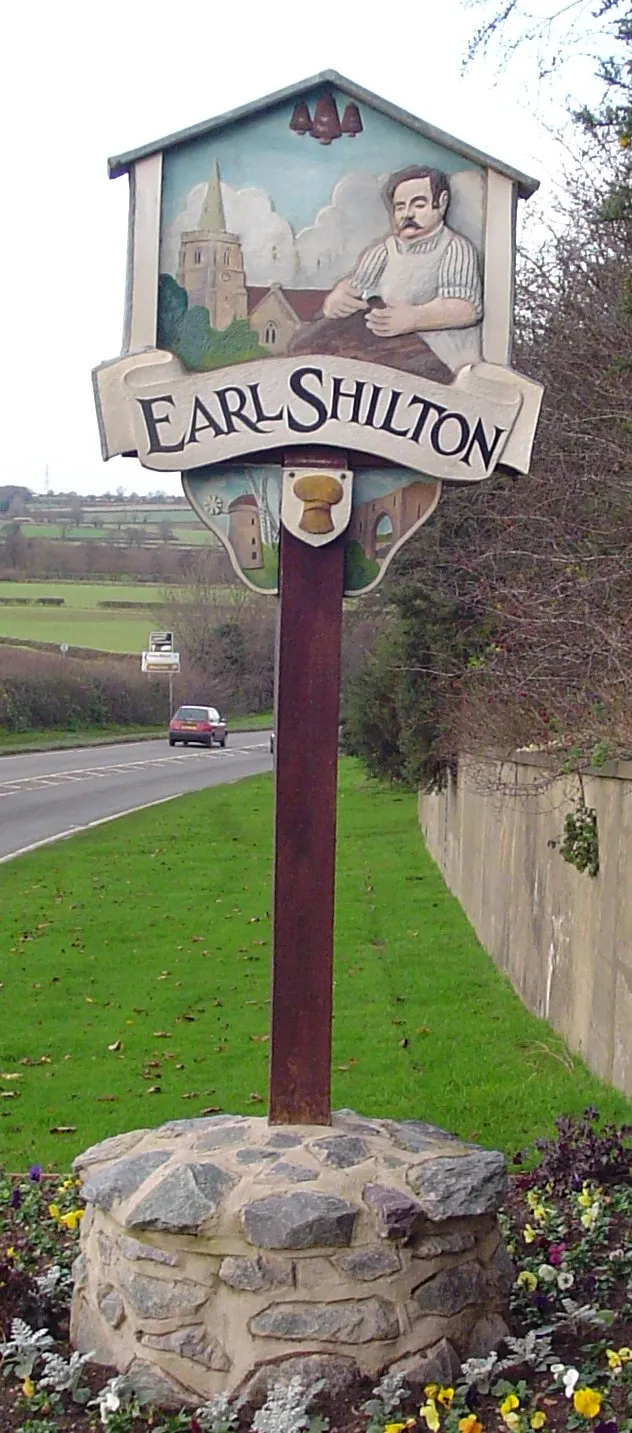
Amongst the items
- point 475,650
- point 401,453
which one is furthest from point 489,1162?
point 475,650

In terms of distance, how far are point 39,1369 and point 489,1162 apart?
4.86ft

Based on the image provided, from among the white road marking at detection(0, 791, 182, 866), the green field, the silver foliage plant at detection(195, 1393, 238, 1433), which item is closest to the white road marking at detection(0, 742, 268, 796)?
the white road marking at detection(0, 791, 182, 866)

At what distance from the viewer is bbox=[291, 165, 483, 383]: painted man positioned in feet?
17.8

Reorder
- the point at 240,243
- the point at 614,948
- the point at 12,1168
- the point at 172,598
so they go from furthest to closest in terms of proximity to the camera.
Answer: the point at 172,598
the point at 614,948
the point at 12,1168
the point at 240,243

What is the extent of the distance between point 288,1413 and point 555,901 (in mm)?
5334

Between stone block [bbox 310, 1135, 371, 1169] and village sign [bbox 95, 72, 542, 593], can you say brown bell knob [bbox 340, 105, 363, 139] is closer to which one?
village sign [bbox 95, 72, 542, 593]

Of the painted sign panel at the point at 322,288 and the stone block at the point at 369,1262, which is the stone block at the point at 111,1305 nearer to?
the stone block at the point at 369,1262

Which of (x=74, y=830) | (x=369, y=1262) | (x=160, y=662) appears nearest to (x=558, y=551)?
(x=369, y=1262)

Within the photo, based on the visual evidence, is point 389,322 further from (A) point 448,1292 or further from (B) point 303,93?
(A) point 448,1292

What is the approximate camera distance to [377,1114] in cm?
770

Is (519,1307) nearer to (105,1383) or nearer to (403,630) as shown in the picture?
(105,1383)

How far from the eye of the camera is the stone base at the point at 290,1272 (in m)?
4.56

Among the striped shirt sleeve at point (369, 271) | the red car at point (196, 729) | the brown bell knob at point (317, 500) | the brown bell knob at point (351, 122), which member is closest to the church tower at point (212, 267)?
the striped shirt sleeve at point (369, 271)

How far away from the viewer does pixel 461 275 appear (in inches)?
215
